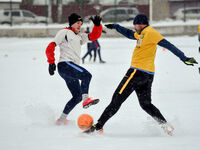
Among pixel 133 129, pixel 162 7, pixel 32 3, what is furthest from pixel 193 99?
pixel 32 3

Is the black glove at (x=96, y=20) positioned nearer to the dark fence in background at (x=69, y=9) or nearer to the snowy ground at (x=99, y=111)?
the snowy ground at (x=99, y=111)

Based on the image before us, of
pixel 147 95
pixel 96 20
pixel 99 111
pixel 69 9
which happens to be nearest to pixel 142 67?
pixel 147 95

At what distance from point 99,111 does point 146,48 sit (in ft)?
7.16

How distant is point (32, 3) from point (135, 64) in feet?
75.5

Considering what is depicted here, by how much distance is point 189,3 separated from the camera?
76.9 ft

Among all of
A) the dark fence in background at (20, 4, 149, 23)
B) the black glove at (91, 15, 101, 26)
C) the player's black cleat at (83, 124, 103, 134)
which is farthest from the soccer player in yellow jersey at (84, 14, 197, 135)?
the dark fence in background at (20, 4, 149, 23)


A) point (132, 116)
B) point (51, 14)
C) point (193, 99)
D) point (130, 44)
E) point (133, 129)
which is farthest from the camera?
point (51, 14)

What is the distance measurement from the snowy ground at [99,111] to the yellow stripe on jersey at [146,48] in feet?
3.10

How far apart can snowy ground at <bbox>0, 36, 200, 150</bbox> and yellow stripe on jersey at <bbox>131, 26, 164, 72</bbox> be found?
945 mm

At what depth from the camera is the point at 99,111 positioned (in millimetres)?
6391

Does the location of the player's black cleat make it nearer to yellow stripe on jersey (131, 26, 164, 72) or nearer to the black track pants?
the black track pants

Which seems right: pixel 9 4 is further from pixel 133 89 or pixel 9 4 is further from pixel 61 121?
pixel 133 89

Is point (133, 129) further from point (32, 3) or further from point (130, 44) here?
point (32, 3)

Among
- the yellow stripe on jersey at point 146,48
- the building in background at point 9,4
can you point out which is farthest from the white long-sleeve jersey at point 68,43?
the building in background at point 9,4
